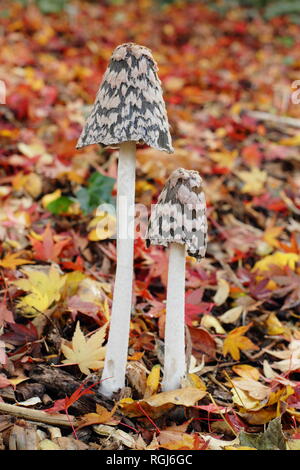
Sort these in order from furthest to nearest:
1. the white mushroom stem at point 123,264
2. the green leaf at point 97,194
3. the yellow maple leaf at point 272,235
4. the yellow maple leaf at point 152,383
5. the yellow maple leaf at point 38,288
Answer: the yellow maple leaf at point 272,235, the green leaf at point 97,194, the yellow maple leaf at point 38,288, the yellow maple leaf at point 152,383, the white mushroom stem at point 123,264

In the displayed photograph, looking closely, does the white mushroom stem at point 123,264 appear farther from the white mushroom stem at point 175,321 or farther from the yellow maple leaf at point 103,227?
the yellow maple leaf at point 103,227

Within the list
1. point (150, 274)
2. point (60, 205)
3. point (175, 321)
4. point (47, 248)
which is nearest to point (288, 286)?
point (150, 274)

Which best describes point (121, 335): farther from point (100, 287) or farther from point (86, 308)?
point (100, 287)

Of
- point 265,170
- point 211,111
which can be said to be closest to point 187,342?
point 265,170

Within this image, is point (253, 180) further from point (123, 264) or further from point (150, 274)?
point (123, 264)

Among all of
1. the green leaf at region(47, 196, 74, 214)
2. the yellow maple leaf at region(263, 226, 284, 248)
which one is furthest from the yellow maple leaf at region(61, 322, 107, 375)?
the yellow maple leaf at region(263, 226, 284, 248)

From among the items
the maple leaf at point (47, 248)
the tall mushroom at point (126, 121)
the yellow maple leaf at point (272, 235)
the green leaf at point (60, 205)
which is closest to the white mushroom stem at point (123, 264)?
the tall mushroom at point (126, 121)

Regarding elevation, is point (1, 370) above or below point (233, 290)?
below
